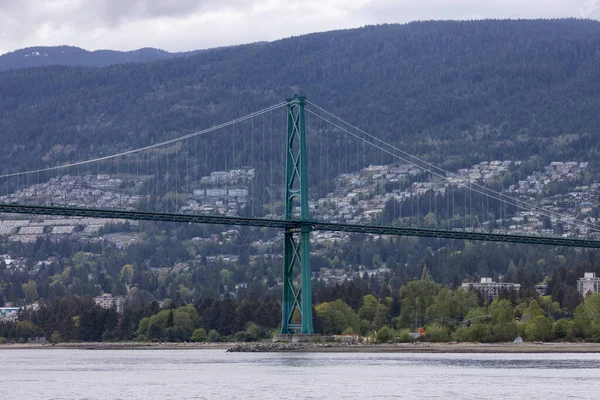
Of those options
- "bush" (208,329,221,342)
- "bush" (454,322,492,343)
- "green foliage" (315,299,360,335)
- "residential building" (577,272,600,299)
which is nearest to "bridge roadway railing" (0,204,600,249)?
"bush" (454,322,492,343)

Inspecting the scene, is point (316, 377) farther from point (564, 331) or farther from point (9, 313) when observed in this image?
point (9, 313)

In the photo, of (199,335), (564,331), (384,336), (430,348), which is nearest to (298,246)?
(384,336)

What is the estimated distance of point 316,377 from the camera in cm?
5984

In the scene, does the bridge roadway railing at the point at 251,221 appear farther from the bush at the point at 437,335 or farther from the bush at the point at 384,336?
the bush at the point at 384,336

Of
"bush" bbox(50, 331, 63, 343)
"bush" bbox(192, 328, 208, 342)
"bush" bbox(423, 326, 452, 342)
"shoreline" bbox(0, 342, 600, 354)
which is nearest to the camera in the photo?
"shoreline" bbox(0, 342, 600, 354)

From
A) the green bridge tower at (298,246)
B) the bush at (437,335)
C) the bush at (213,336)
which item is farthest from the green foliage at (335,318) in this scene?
the green bridge tower at (298,246)

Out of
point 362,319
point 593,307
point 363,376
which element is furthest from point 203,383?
point 362,319

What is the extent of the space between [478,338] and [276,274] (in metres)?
106

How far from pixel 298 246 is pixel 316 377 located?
2659cm

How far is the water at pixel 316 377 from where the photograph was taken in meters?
51.5

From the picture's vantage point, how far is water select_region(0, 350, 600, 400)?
5147 cm

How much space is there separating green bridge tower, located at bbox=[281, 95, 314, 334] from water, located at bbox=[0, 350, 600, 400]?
14.0 ft

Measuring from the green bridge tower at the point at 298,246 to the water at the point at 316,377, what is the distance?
428 cm

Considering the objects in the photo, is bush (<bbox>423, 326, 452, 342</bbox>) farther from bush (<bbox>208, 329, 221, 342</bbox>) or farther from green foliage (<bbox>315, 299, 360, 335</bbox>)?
bush (<bbox>208, 329, 221, 342</bbox>)
